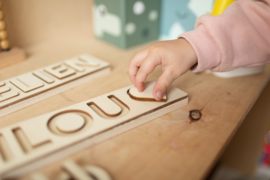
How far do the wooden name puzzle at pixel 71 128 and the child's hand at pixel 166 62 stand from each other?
0.03 meters

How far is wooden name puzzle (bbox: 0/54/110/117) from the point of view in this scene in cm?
48

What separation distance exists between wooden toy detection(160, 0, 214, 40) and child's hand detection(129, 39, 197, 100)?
0.98ft

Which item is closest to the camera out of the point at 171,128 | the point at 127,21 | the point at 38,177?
the point at 38,177

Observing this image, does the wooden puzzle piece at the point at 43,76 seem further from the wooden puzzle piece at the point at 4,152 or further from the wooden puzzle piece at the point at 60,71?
the wooden puzzle piece at the point at 4,152

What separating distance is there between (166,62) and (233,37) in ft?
0.54

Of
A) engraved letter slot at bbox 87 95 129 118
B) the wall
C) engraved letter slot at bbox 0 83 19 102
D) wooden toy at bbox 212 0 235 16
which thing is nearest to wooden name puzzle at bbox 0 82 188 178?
engraved letter slot at bbox 87 95 129 118

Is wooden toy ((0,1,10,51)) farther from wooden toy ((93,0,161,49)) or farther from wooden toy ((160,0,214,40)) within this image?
wooden toy ((160,0,214,40))

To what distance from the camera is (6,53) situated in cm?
65

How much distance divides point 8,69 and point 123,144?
0.44 meters

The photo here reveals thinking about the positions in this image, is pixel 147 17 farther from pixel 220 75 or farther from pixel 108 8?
pixel 220 75

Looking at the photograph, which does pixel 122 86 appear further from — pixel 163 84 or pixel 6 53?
pixel 6 53

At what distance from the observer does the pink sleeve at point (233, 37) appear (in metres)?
0.50

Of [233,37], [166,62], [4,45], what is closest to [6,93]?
[4,45]

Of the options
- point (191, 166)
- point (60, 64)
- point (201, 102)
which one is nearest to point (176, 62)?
point (201, 102)
